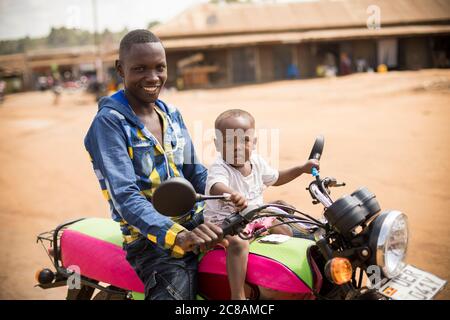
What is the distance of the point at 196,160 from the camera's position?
2846mm

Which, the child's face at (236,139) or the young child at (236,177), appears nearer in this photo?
the young child at (236,177)

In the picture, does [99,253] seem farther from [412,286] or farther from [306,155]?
[306,155]

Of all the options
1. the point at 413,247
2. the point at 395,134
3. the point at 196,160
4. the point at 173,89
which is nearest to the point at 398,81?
the point at 395,134

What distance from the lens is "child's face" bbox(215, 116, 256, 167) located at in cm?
223

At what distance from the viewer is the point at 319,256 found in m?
2.10

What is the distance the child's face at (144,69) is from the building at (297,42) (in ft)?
75.5

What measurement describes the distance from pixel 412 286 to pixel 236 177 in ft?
3.31

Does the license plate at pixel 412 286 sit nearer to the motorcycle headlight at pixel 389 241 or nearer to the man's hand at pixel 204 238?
the motorcycle headlight at pixel 389 241

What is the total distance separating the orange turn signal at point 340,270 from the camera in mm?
1801

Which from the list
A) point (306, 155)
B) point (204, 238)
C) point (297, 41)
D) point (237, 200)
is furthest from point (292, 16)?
point (204, 238)

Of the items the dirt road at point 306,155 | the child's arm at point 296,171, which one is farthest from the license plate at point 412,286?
the dirt road at point 306,155

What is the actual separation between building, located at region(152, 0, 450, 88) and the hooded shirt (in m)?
23.0

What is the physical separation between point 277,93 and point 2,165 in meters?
12.4
